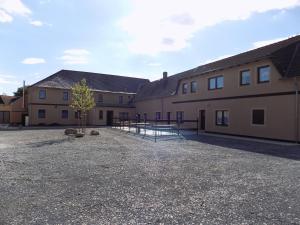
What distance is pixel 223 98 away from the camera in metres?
22.4

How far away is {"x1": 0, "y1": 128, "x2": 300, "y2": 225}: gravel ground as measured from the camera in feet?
15.6

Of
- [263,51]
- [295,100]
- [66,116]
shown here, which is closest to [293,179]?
[295,100]

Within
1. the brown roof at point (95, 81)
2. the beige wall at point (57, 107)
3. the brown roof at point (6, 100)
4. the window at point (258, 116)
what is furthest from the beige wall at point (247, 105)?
the brown roof at point (6, 100)

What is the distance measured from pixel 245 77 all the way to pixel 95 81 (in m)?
27.5

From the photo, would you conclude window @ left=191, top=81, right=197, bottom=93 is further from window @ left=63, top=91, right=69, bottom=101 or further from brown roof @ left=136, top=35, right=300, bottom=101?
window @ left=63, top=91, right=69, bottom=101

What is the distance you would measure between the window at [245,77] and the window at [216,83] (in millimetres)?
2207

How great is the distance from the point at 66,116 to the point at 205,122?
21.8 m

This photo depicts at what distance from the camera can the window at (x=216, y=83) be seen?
23.0 m

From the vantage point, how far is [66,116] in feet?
128

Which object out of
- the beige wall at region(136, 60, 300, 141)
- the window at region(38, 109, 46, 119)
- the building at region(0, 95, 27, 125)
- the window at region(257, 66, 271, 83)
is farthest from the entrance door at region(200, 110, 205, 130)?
the building at region(0, 95, 27, 125)

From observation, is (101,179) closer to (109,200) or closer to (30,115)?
(109,200)

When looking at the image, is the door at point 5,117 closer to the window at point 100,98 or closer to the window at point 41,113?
the window at point 41,113

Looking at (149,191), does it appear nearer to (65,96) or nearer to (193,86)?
(193,86)

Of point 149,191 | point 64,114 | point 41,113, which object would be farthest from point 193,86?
point 149,191
